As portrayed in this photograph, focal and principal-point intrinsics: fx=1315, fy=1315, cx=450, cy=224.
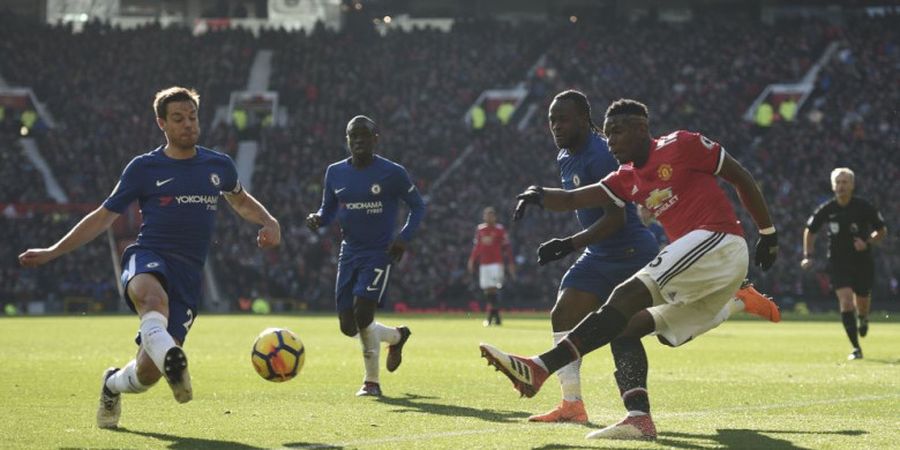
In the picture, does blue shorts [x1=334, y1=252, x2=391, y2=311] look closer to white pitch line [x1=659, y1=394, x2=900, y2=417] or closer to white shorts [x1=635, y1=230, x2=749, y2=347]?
white pitch line [x1=659, y1=394, x2=900, y2=417]

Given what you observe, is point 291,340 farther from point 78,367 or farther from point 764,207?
point 78,367

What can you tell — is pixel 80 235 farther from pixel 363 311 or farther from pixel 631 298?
pixel 363 311

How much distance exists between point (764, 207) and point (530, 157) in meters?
33.6

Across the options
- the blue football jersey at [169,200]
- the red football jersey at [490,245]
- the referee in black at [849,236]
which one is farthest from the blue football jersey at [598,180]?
the red football jersey at [490,245]

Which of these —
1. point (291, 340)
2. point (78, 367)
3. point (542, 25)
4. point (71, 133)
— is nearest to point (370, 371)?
point (291, 340)

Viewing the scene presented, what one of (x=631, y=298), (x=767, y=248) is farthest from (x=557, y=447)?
(x=767, y=248)

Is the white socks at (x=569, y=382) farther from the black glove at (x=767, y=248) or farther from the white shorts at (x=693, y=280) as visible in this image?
the black glove at (x=767, y=248)

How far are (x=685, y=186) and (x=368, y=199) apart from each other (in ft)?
16.3

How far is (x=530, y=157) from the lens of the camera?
4166 centimetres

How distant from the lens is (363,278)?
1223 cm

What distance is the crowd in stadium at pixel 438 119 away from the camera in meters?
38.6

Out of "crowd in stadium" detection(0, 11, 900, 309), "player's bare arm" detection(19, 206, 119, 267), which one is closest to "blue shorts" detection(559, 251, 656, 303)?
"player's bare arm" detection(19, 206, 119, 267)

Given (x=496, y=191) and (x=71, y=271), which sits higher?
(x=496, y=191)

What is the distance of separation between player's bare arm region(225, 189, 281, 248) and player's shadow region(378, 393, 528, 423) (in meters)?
1.85
